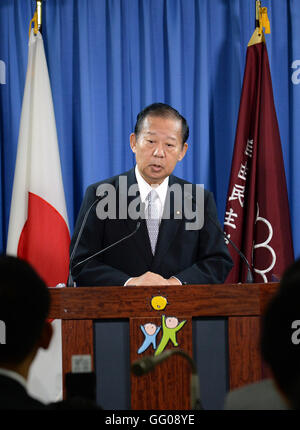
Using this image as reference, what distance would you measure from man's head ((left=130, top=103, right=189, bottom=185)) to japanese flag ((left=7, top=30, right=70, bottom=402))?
0.90 meters

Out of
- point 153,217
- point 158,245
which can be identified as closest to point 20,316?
point 158,245

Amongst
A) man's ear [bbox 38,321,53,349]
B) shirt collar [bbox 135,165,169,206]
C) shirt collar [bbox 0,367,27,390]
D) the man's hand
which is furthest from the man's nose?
shirt collar [bbox 0,367,27,390]

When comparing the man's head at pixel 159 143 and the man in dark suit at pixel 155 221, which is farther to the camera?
the man's head at pixel 159 143

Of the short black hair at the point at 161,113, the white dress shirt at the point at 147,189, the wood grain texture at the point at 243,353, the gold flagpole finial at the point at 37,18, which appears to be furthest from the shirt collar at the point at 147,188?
the gold flagpole finial at the point at 37,18

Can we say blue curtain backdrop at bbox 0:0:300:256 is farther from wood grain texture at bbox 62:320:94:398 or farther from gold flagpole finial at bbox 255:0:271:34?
wood grain texture at bbox 62:320:94:398

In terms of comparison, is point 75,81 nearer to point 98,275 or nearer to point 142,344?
point 98,275

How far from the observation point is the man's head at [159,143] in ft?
9.87

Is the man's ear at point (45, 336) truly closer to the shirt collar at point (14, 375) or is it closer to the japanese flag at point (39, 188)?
the shirt collar at point (14, 375)

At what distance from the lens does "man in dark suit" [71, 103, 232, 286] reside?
273 cm

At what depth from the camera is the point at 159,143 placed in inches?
119

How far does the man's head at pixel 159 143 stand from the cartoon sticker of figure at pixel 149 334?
119 centimetres

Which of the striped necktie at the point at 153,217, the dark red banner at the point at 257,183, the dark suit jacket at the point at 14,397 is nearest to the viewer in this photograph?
the dark suit jacket at the point at 14,397

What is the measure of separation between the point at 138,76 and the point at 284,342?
137 inches
